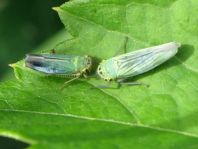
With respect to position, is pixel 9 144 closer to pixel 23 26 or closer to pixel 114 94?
pixel 23 26

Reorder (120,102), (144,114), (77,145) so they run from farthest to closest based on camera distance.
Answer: (120,102) → (144,114) → (77,145)

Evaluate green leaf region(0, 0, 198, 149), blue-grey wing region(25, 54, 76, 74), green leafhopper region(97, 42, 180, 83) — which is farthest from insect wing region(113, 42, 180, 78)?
blue-grey wing region(25, 54, 76, 74)

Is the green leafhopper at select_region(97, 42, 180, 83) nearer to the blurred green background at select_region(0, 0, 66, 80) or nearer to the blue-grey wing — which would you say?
the blue-grey wing

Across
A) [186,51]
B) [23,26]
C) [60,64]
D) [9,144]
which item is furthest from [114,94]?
[23,26]

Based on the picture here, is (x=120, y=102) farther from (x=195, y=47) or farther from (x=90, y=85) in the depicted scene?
(x=195, y=47)

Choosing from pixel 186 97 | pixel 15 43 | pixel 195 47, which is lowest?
pixel 15 43

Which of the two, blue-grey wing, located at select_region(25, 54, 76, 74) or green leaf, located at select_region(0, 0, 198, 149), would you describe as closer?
green leaf, located at select_region(0, 0, 198, 149)

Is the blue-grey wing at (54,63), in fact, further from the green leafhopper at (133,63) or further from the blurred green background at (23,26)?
the blurred green background at (23,26)

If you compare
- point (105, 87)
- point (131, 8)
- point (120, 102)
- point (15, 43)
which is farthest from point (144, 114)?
point (15, 43)
